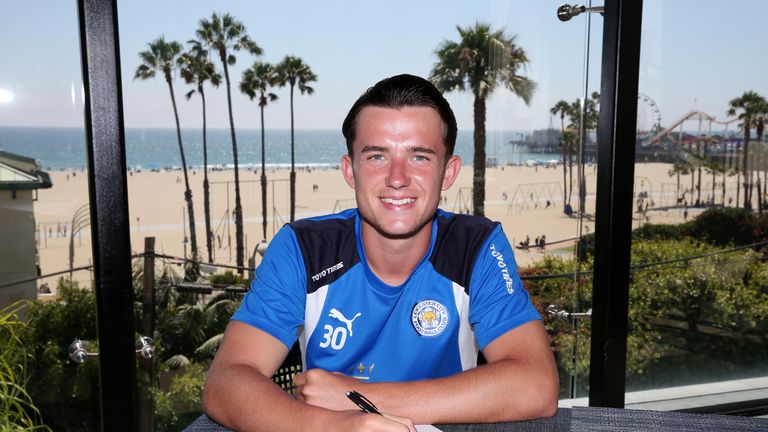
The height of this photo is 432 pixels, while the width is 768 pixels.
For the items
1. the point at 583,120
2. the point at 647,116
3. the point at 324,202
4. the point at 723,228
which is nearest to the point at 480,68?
the point at 583,120

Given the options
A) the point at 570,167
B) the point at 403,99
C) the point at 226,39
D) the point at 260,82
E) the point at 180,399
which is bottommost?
the point at 180,399

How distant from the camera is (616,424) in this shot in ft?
3.25

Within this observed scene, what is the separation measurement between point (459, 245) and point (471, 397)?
1.44 feet

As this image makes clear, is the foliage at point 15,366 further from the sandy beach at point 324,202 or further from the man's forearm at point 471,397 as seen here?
the man's forearm at point 471,397

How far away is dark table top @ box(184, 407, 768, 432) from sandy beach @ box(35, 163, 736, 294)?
1.27 meters

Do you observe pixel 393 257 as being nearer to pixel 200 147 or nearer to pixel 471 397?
pixel 471 397

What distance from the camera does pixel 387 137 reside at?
4.39ft

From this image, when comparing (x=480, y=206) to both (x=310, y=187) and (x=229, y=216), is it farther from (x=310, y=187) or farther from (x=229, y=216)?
(x=229, y=216)

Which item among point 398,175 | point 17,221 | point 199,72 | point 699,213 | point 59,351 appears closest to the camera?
point 398,175

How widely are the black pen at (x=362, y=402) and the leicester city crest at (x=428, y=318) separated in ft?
1.10

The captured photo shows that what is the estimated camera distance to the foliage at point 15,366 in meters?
1.92

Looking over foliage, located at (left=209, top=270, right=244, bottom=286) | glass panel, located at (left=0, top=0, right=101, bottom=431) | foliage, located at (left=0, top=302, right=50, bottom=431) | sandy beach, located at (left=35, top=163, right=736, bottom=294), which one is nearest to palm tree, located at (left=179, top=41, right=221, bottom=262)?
sandy beach, located at (left=35, top=163, right=736, bottom=294)

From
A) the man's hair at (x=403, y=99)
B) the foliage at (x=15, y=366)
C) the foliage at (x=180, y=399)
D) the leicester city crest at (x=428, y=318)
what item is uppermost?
the man's hair at (x=403, y=99)

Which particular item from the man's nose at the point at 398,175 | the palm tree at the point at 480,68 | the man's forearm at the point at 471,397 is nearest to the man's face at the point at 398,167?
the man's nose at the point at 398,175
